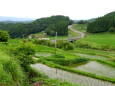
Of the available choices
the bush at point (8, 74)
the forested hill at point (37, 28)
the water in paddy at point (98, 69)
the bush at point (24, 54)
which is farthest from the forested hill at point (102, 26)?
the bush at point (8, 74)

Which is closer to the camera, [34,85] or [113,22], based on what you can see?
[34,85]

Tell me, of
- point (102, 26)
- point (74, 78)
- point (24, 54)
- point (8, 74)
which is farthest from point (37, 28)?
point (8, 74)

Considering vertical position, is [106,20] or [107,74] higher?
[106,20]

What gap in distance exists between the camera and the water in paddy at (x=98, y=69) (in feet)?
46.0

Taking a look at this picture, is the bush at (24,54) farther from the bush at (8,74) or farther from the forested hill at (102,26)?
the forested hill at (102,26)

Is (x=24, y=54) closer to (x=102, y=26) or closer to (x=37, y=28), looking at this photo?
(x=102, y=26)

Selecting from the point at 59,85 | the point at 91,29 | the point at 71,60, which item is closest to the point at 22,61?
the point at 59,85

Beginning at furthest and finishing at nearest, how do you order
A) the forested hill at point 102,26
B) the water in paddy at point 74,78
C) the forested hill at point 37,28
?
1. the forested hill at point 37,28
2. the forested hill at point 102,26
3. the water in paddy at point 74,78

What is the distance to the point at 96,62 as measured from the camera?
18.0 m

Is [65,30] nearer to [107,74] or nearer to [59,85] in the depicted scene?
[107,74]

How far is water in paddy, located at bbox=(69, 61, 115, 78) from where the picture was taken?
14031 mm

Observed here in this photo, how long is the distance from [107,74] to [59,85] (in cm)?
638

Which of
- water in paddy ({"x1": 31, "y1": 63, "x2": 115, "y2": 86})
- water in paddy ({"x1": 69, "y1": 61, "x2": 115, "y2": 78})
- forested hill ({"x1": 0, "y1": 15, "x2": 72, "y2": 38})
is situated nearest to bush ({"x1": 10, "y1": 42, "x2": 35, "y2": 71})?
water in paddy ({"x1": 31, "y1": 63, "x2": 115, "y2": 86})

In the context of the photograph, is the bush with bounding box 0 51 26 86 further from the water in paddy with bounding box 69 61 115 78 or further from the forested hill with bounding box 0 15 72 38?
the forested hill with bounding box 0 15 72 38
